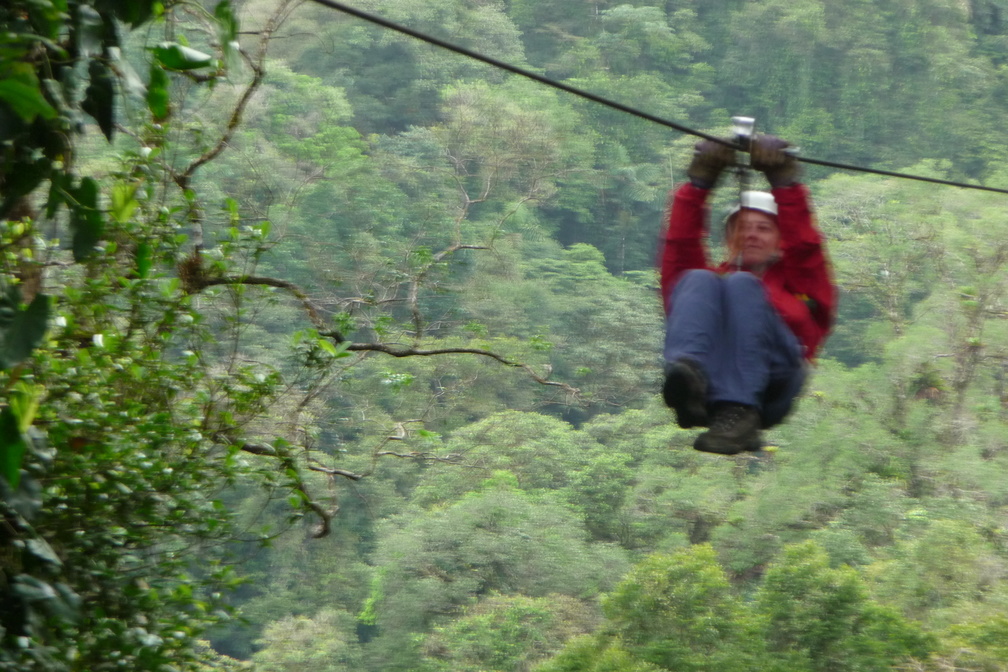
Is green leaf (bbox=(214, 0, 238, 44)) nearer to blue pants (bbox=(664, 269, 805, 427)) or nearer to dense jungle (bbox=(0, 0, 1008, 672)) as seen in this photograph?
dense jungle (bbox=(0, 0, 1008, 672))

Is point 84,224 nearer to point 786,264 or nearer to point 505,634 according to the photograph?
point 786,264

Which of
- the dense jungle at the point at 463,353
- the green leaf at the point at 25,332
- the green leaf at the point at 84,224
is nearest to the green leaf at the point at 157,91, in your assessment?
the dense jungle at the point at 463,353

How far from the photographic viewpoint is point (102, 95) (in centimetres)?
125

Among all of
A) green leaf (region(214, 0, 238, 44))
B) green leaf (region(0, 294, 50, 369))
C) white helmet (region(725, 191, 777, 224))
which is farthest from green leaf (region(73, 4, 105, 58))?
white helmet (region(725, 191, 777, 224))

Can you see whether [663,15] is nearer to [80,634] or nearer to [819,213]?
[819,213]

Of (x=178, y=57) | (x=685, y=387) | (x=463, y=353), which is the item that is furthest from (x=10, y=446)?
(x=463, y=353)

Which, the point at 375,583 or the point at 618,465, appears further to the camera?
the point at 618,465

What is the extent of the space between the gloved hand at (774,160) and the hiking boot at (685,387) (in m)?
0.43

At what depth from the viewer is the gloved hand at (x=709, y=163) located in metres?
2.60

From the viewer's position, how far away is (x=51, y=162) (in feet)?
4.18

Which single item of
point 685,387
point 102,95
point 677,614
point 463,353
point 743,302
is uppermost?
point 102,95

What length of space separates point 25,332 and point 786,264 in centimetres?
191

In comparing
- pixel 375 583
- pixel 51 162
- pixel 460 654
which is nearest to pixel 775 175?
pixel 51 162

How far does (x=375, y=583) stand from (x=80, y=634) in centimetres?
1012
